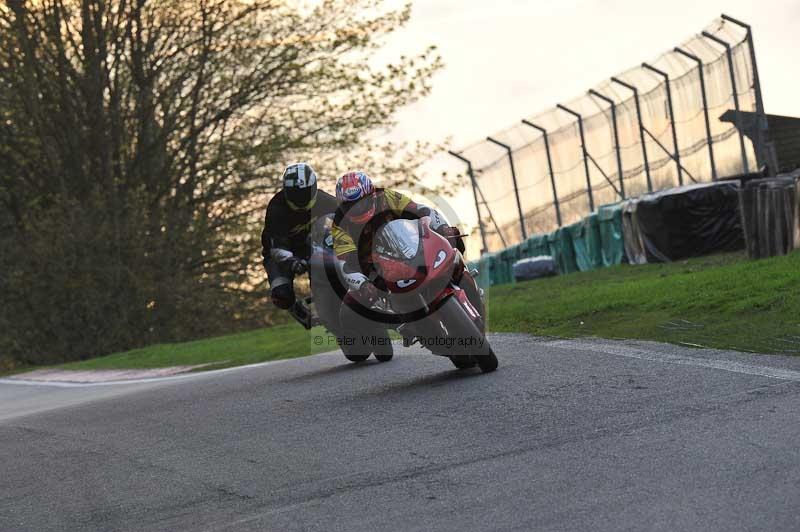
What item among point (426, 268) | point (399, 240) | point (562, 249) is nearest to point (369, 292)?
point (399, 240)

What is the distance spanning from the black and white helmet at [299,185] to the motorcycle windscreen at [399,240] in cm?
191

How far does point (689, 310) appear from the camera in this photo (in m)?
12.4

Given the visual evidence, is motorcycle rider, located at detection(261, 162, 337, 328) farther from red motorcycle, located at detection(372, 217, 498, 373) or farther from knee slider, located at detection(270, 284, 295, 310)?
red motorcycle, located at detection(372, 217, 498, 373)

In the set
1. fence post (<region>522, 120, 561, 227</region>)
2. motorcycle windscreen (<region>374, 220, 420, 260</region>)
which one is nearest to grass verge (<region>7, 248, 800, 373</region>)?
motorcycle windscreen (<region>374, 220, 420, 260</region>)

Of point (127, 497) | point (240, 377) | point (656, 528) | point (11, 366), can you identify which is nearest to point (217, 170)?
point (11, 366)

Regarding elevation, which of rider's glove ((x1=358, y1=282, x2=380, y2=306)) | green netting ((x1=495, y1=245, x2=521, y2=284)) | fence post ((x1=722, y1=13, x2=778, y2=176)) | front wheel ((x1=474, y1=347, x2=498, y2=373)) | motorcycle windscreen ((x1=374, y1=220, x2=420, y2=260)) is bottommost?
front wheel ((x1=474, y1=347, x2=498, y2=373))

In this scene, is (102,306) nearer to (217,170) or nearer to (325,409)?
(217,170)

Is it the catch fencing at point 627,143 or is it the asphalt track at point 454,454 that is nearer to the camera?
the asphalt track at point 454,454

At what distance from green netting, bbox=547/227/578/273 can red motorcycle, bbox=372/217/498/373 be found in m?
18.6

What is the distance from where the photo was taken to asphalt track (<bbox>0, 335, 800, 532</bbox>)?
497 cm

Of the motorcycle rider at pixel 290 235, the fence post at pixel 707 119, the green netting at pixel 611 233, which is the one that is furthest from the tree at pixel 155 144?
the motorcycle rider at pixel 290 235

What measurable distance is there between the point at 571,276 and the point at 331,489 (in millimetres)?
18476

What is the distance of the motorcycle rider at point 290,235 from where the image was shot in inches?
436

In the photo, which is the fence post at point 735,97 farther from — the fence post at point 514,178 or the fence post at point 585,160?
the fence post at point 514,178
